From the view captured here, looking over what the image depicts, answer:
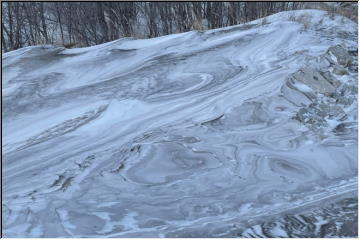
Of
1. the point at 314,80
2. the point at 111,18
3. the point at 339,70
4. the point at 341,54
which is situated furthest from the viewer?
the point at 111,18

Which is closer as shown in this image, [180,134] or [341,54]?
[180,134]

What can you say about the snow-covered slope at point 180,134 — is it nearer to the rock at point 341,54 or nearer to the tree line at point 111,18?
the rock at point 341,54

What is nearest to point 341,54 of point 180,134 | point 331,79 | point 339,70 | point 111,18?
point 339,70

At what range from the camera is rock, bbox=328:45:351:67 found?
2.44 metres

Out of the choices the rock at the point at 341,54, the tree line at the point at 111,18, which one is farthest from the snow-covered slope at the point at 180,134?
the tree line at the point at 111,18

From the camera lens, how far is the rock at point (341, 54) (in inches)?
96.1

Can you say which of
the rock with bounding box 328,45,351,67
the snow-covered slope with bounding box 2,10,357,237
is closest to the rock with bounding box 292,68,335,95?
the snow-covered slope with bounding box 2,10,357,237

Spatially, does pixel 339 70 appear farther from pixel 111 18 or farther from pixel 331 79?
pixel 111 18

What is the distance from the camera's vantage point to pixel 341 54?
252cm

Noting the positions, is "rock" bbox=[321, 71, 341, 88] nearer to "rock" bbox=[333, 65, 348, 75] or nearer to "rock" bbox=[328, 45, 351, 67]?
"rock" bbox=[333, 65, 348, 75]

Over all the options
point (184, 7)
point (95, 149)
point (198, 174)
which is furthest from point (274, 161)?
point (184, 7)

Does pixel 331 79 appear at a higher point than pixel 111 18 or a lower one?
lower

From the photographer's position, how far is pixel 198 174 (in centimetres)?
168

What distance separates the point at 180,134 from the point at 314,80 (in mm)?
761
